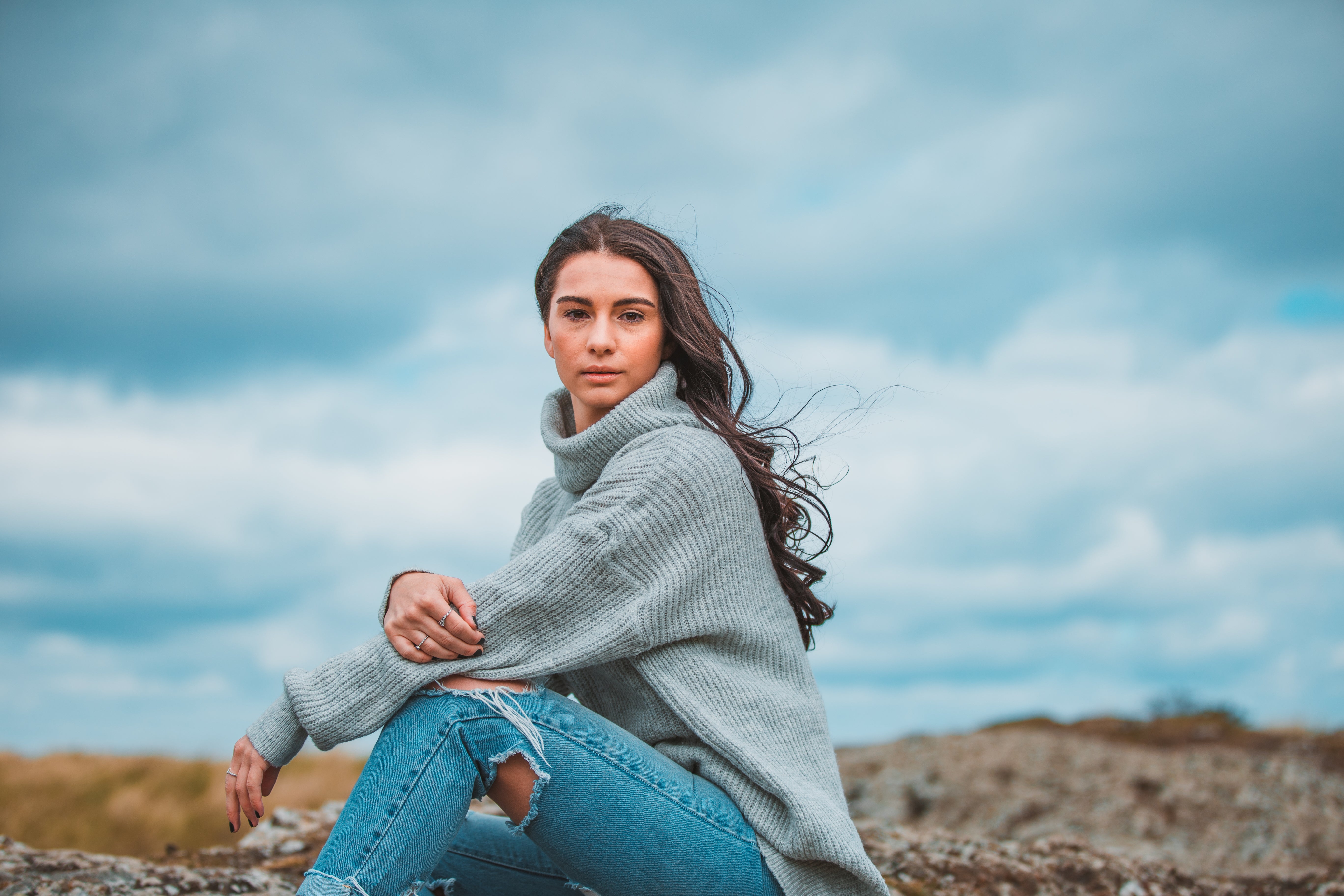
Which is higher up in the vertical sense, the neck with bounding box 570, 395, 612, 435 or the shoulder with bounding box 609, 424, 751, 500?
the neck with bounding box 570, 395, 612, 435

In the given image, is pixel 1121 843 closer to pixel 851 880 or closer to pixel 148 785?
pixel 851 880

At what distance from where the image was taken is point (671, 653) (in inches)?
103

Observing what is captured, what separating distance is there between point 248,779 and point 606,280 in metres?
1.70

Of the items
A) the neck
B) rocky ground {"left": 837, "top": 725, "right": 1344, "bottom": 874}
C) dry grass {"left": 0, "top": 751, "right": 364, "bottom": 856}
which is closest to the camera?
the neck

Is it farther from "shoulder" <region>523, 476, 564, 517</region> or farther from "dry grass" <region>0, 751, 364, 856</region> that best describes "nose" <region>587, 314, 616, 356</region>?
"dry grass" <region>0, 751, 364, 856</region>

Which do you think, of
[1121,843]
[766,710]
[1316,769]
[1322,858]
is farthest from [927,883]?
[1316,769]

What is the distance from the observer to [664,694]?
2.59 m

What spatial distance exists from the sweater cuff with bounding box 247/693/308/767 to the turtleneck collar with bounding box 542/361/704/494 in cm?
101

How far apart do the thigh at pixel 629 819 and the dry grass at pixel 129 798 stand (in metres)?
6.67

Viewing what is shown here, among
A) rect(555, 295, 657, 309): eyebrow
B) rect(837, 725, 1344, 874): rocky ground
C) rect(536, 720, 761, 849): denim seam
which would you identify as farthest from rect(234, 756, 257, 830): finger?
rect(837, 725, 1344, 874): rocky ground

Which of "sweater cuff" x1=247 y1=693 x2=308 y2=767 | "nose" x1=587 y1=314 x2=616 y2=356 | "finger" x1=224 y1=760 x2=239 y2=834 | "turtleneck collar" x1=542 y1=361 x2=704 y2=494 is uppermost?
"nose" x1=587 y1=314 x2=616 y2=356

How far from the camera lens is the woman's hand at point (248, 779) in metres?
2.57

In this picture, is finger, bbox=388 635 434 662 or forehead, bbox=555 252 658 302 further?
forehead, bbox=555 252 658 302

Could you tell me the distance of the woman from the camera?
7.70 ft
